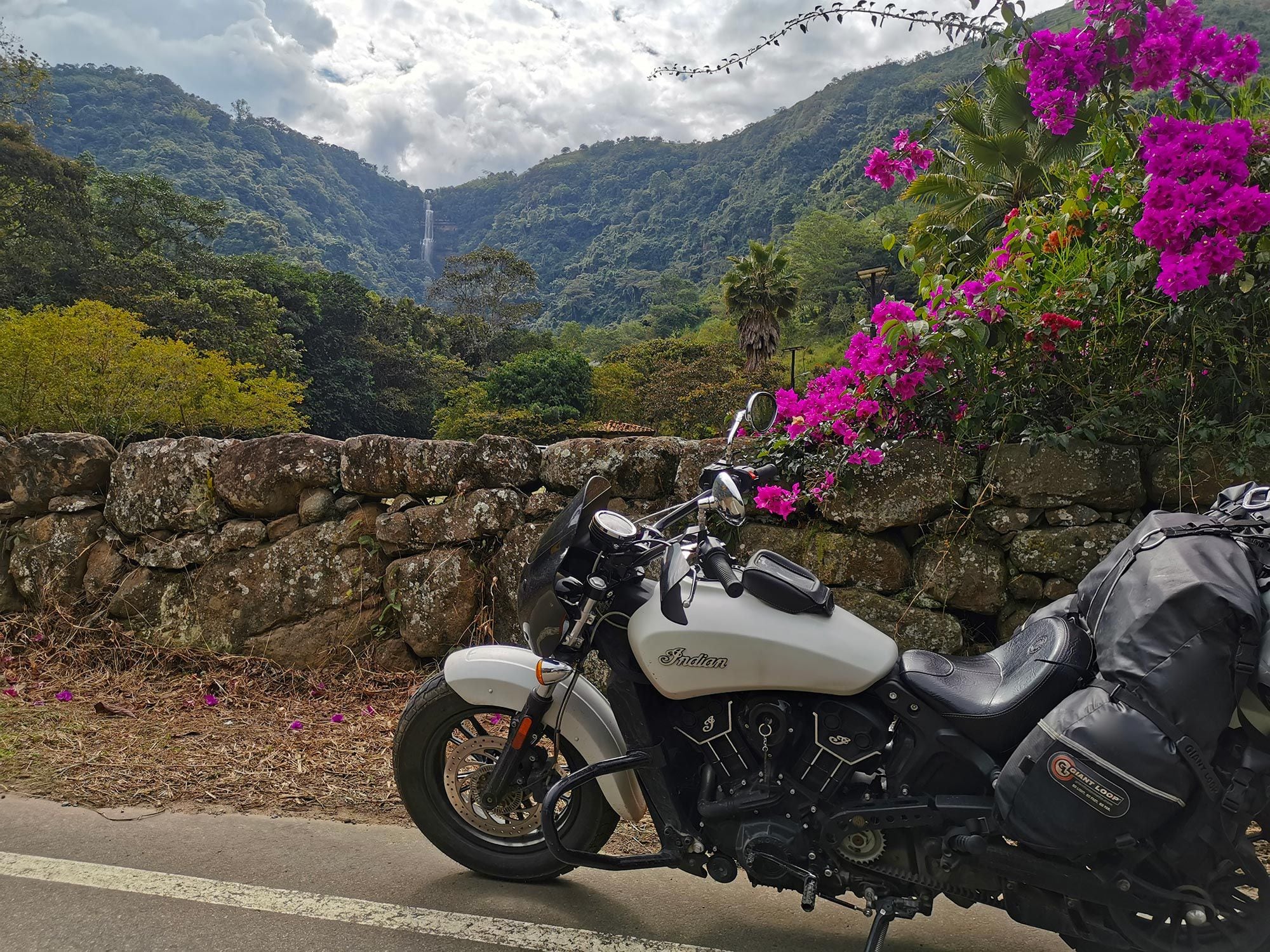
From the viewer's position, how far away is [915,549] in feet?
11.8

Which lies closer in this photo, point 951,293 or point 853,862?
point 853,862

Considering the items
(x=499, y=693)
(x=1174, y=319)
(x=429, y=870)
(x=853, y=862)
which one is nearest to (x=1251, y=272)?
(x=1174, y=319)

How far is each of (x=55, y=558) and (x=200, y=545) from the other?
0.94 metres

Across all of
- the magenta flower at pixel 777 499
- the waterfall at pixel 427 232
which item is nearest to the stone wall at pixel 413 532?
the magenta flower at pixel 777 499

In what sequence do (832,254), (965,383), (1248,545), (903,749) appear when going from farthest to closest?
(832,254) < (965,383) < (903,749) < (1248,545)

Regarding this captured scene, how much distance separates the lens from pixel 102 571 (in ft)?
15.2

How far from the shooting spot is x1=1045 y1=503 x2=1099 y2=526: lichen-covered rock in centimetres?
334

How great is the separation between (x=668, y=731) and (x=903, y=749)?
592 millimetres

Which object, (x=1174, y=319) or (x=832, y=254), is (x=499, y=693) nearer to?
(x=1174, y=319)

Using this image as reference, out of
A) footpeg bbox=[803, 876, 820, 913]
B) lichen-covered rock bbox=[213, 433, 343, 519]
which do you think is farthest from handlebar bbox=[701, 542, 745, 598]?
lichen-covered rock bbox=[213, 433, 343, 519]

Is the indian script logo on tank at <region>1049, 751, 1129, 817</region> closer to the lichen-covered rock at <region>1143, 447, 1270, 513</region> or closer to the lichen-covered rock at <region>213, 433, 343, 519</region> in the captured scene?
the lichen-covered rock at <region>1143, 447, 1270, 513</region>

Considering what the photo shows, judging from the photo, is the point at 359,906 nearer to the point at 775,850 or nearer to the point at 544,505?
the point at 775,850

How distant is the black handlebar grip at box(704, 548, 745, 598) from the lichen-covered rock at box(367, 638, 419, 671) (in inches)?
108

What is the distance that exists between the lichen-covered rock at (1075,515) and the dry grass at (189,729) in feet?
6.81
